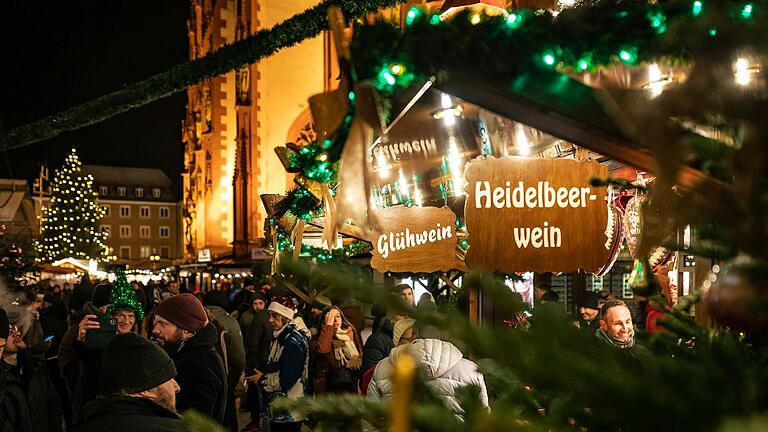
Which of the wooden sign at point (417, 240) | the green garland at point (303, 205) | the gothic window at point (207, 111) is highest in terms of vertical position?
the gothic window at point (207, 111)

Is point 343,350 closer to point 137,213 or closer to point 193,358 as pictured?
point 193,358

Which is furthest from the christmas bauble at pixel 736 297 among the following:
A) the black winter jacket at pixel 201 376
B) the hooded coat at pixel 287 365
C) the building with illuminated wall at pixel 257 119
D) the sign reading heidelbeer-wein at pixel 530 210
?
the building with illuminated wall at pixel 257 119

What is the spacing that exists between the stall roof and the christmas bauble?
579 mm

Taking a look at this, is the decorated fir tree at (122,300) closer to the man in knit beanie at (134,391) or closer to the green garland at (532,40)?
the man in knit beanie at (134,391)

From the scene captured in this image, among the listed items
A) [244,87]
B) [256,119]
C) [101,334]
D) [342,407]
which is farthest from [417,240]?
[244,87]

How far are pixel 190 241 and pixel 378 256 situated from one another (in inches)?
1389

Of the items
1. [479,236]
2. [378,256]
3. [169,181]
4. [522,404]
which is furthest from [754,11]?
[169,181]

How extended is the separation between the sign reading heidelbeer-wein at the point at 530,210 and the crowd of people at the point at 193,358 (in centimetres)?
37

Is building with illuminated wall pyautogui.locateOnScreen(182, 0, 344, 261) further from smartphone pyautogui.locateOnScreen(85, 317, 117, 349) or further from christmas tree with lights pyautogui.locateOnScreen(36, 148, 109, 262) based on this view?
christmas tree with lights pyautogui.locateOnScreen(36, 148, 109, 262)

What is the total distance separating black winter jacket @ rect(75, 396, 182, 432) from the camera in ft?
9.34

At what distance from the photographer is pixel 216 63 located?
5707mm

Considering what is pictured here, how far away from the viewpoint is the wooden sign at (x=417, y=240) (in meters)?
5.15

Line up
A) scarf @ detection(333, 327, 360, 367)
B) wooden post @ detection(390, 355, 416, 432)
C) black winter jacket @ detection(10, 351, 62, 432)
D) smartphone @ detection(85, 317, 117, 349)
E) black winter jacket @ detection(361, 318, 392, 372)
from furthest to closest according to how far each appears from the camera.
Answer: scarf @ detection(333, 327, 360, 367), black winter jacket @ detection(361, 318, 392, 372), smartphone @ detection(85, 317, 117, 349), black winter jacket @ detection(10, 351, 62, 432), wooden post @ detection(390, 355, 416, 432)

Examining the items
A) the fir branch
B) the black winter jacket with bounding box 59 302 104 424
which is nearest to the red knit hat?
the black winter jacket with bounding box 59 302 104 424
